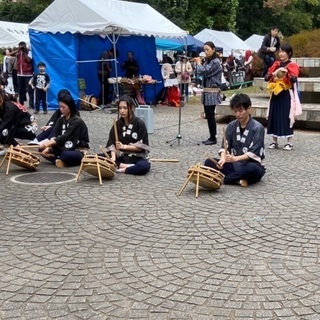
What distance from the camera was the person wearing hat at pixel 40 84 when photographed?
1362 centimetres

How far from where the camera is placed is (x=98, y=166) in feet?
20.8

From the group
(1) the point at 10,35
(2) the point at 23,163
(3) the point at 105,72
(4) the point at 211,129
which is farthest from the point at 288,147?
(1) the point at 10,35

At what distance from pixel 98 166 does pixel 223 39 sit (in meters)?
20.6

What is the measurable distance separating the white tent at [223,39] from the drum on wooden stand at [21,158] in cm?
1878

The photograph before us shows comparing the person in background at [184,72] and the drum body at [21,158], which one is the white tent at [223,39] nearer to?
the person in background at [184,72]

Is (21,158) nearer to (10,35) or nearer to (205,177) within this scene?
(205,177)

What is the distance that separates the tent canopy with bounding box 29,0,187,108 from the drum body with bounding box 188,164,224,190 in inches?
306

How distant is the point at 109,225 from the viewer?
490 centimetres

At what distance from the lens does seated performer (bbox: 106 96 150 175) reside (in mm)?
6914

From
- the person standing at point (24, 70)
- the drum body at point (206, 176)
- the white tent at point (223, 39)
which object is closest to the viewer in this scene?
the drum body at point (206, 176)

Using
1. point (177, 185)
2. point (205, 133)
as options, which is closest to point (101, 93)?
point (205, 133)

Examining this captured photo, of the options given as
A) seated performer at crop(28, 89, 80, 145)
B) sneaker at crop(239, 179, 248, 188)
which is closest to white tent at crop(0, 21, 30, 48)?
seated performer at crop(28, 89, 80, 145)

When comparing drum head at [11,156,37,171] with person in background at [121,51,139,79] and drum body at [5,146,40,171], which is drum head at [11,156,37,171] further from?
person in background at [121,51,139,79]

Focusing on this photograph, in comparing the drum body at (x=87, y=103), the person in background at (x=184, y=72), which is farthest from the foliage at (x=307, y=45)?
the drum body at (x=87, y=103)
